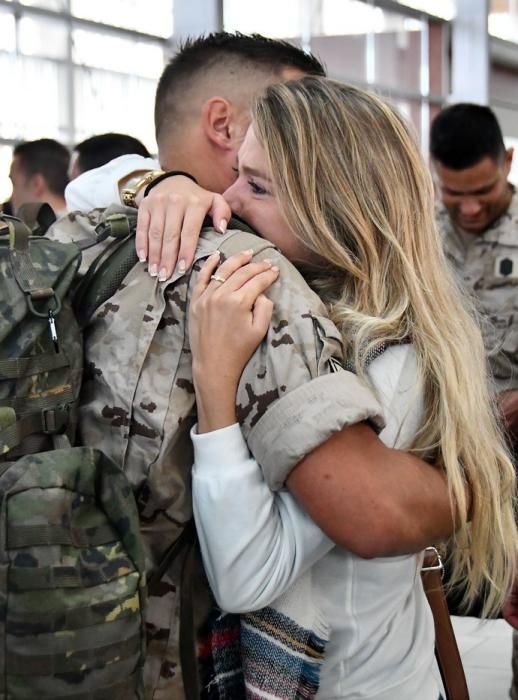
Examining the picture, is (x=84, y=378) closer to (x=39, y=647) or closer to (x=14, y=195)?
(x=39, y=647)

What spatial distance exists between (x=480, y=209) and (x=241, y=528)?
2.77 meters

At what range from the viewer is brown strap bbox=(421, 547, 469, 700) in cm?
170

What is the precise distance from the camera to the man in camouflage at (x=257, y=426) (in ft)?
3.92

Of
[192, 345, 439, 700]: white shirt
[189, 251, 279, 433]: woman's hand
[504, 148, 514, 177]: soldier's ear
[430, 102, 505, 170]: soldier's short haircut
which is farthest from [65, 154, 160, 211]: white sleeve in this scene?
[504, 148, 514, 177]: soldier's ear

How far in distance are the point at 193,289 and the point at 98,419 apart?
20cm

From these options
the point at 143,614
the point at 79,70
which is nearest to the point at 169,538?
the point at 143,614

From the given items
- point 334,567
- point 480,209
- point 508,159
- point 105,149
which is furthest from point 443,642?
point 105,149

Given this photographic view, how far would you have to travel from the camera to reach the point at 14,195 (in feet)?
19.5

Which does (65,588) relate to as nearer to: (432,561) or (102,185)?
(432,561)

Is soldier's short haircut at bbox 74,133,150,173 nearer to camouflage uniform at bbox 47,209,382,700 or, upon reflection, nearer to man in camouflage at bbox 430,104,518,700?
man in camouflage at bbox 430,104,518,700

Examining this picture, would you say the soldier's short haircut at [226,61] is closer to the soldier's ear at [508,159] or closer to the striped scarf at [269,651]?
the striped scarf at [269,651]

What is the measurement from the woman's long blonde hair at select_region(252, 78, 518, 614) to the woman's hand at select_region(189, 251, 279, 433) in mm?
144

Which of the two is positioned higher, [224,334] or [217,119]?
[217,119]

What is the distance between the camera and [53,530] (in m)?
1.10
